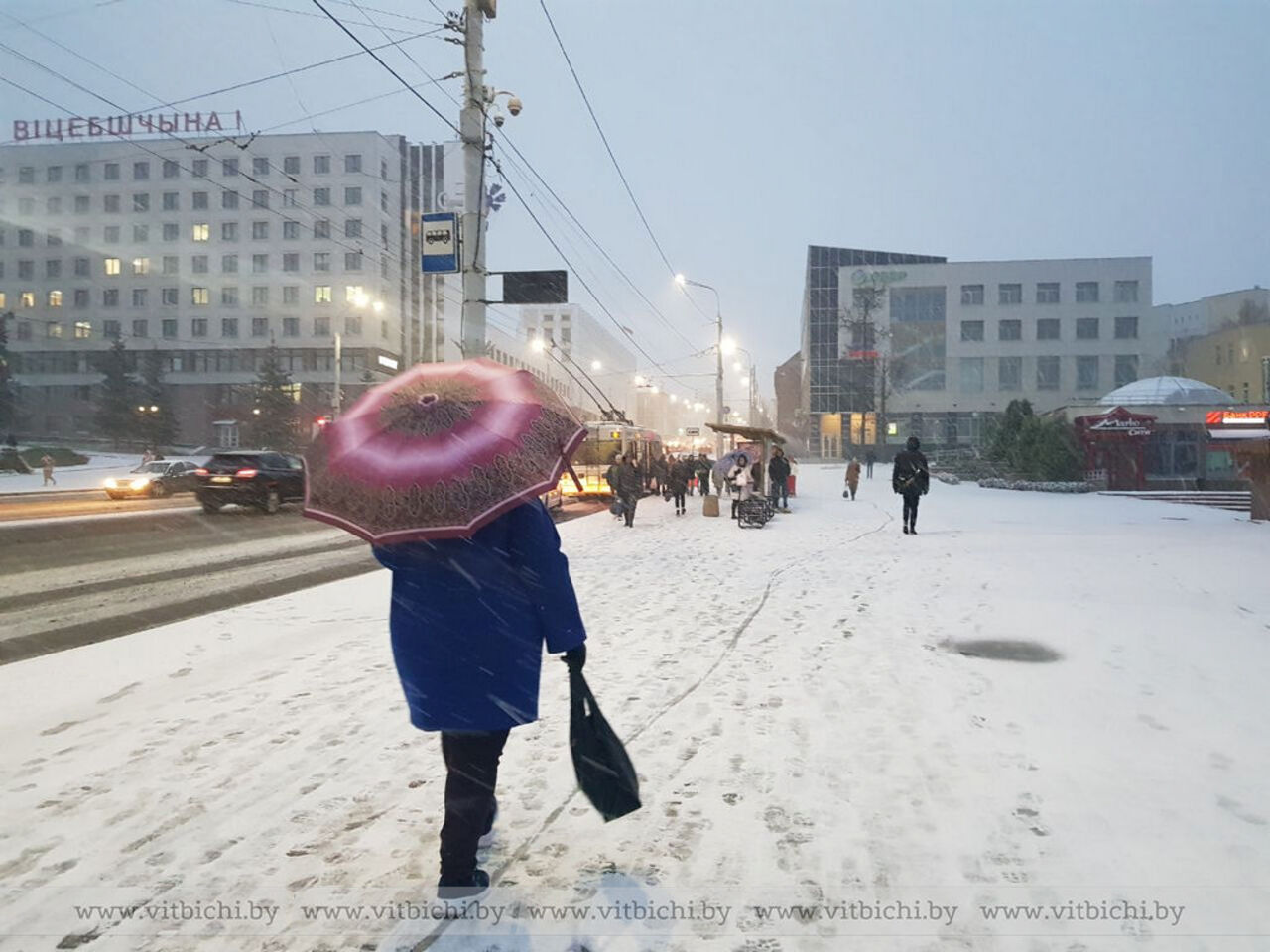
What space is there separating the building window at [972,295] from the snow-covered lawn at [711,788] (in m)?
69.0

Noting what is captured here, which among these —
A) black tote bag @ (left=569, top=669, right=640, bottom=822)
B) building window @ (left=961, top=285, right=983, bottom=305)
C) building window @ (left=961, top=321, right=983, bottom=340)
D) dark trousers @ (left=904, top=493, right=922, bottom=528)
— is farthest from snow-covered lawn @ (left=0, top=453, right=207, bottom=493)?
building window @ (left=961, top=285, right=983, bottom=305)

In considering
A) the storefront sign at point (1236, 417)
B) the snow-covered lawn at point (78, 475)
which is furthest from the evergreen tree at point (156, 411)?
the storefront sign at point (1236, 417)

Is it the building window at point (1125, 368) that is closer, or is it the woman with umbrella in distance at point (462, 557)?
the woman with umbrella in distance at point (462, 557)

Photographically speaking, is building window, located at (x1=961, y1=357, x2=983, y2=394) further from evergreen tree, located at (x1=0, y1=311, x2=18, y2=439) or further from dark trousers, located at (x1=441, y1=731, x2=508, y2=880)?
dark trousers, located at (x1=441, y1=731, x2=508, y2=880)

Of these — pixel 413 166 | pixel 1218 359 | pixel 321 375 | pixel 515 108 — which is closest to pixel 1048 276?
pixel 1218 359

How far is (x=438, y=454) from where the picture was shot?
2621 mm

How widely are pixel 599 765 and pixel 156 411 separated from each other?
65441mm

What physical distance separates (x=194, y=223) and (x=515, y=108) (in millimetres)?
67979

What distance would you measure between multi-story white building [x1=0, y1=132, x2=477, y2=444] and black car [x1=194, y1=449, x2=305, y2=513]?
4600 cm

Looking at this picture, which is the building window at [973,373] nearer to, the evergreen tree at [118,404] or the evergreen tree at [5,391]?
the evergreen tree at [118,404]

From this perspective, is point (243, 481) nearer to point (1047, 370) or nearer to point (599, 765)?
point (599, 765)

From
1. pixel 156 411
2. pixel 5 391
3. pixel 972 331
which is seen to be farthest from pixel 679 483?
pixel 972 331

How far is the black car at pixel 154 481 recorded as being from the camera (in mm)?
26641

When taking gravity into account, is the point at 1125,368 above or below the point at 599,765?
above
